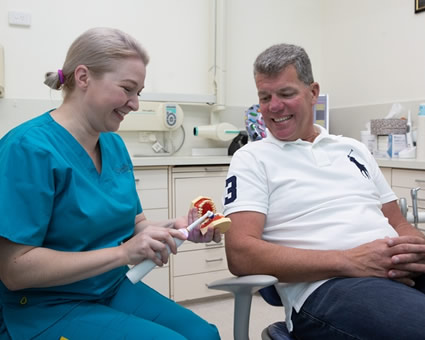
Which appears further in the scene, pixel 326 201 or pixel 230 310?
pixel 230 310

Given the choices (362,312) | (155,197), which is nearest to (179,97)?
(155,197)

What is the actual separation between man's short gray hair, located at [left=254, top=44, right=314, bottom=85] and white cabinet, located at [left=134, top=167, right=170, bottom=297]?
1.17 meters

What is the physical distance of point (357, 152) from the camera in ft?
4.79

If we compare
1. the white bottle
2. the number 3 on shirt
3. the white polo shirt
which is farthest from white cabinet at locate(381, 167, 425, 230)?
the number 3 on shirt

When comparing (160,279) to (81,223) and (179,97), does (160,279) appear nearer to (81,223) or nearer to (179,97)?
(179,97)

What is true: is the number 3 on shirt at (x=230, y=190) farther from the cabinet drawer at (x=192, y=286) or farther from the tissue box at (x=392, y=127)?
the tissue box at (x=392, y=127)

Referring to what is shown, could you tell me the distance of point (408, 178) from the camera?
7.06 ft

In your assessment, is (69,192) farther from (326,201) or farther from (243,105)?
(243,105)

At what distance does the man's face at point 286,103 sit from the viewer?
1.36 m

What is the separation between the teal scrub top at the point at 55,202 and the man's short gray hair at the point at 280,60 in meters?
0.64

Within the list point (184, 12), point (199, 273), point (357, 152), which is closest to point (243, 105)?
point (184, 12)

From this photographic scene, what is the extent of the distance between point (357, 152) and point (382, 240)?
1.41 feet

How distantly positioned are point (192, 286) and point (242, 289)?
1.59m

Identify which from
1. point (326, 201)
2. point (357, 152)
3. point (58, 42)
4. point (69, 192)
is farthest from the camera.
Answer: point (58, 42)
